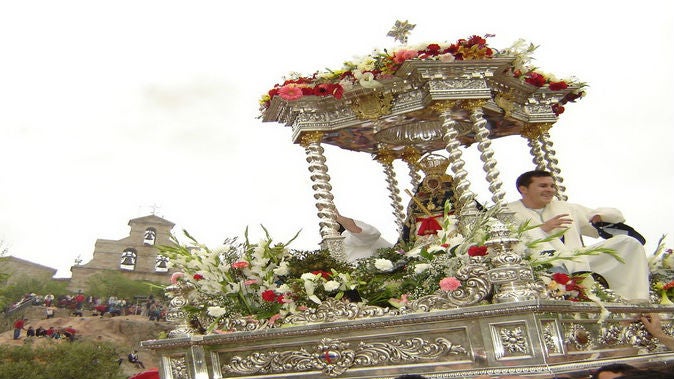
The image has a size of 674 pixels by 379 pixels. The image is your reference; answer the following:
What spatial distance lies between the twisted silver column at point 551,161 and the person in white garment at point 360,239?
9.54 ft

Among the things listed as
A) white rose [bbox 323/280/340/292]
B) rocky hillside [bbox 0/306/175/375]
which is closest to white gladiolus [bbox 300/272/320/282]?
white rose [bbox 323/280/340/292]

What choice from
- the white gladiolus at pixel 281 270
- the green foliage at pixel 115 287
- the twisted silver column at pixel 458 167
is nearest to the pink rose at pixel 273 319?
the white gladiolus at pixel 281 270

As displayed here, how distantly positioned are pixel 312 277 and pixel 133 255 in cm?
5839

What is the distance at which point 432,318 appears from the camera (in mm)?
4730

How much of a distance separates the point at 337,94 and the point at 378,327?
3.59 m

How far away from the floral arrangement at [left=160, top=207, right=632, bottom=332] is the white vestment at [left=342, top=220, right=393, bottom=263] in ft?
3.87

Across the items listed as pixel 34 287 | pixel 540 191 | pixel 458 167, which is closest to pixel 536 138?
pixel 540 191

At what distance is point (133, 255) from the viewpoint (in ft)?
195

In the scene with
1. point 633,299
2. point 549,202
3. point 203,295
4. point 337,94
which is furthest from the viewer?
point 337,94

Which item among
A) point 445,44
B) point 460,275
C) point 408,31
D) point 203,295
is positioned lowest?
point 460,275

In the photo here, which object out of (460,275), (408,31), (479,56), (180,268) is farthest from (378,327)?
(408,31)

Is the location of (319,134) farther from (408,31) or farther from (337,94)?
(408,31)

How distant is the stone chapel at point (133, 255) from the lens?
5816 centimetres

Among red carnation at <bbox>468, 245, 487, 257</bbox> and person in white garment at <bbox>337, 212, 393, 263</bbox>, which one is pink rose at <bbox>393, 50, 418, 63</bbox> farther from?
red carnation at <bbox>468, 245, 487, 257</bbox>
